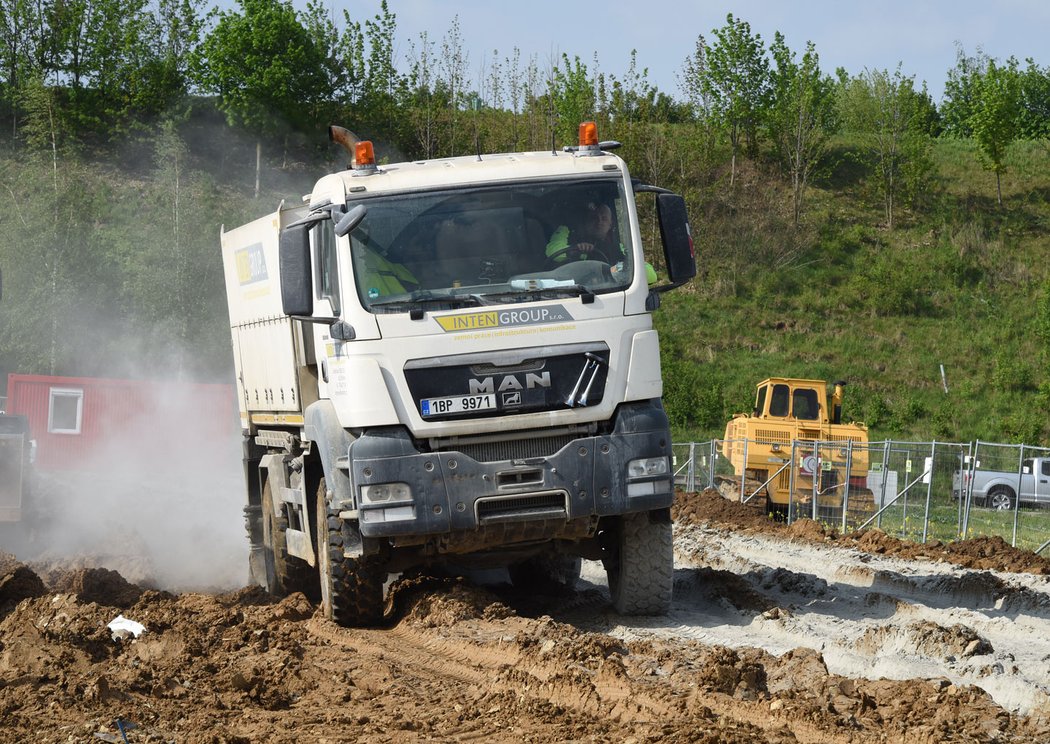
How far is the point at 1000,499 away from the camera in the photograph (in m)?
19.0

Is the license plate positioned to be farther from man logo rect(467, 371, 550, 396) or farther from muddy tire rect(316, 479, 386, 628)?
muddy tire rect(316, 479, 386, 628)

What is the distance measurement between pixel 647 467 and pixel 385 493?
1795 mm

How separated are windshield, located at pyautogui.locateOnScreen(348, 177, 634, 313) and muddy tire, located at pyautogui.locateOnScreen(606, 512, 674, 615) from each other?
188 cm

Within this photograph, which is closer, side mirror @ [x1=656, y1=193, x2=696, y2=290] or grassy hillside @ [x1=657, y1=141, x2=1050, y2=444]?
side mirror @ [x1=656, y1=193, x2=696, y2=290]

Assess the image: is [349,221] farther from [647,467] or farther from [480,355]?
[647,467]

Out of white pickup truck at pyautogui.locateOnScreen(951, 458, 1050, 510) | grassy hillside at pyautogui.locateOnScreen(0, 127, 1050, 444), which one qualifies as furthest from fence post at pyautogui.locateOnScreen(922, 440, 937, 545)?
grassy hillside at pyautogui.locateOnScreen(0, 127, 1050, 444)

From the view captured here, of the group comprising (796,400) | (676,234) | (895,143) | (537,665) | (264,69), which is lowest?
(796,400)

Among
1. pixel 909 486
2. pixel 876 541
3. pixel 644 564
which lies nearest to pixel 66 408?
pixel 909 486

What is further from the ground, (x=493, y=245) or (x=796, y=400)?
(x=493, y=245)

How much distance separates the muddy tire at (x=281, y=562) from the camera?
37.1 feet

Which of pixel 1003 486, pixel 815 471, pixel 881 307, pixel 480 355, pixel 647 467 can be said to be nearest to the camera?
pixel 480 355

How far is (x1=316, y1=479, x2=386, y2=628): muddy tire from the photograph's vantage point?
8.99 metres

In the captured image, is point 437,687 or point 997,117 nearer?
point 437,687

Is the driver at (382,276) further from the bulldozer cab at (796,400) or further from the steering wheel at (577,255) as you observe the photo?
the bulldozer cab at (796,400)
